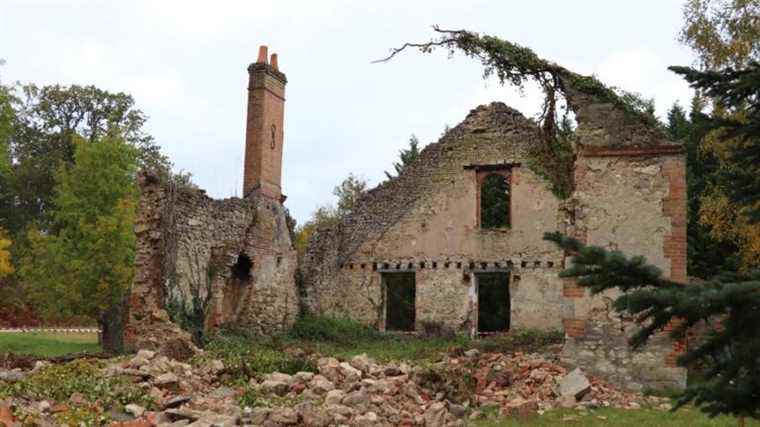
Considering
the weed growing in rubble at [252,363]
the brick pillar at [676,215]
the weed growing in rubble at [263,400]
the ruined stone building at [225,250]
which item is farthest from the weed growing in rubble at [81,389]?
the brick pillar at [676,215]

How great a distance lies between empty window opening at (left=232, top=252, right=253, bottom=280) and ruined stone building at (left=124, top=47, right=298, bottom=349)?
24 mm

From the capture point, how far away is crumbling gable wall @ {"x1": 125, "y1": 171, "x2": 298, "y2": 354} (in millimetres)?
16938

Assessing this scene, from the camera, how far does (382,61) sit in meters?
13.5

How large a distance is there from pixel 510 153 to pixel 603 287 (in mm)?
19845

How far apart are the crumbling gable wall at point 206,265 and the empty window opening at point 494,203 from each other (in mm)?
8752

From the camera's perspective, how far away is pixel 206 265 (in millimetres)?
18453

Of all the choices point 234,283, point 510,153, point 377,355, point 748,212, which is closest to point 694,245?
point 510,153

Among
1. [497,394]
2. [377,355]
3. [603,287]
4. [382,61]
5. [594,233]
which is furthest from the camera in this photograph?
[377,355]

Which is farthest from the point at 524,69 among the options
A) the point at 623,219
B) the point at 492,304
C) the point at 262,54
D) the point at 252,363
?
the point at 492,304

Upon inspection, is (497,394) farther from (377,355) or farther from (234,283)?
(234,283)

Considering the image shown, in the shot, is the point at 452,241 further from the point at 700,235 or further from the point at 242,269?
the point at 700,235

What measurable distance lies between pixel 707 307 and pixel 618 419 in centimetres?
721

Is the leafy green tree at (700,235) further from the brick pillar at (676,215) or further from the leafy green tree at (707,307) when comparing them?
the leafy green tree at (707,307)

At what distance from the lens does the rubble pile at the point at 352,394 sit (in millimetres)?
8977
